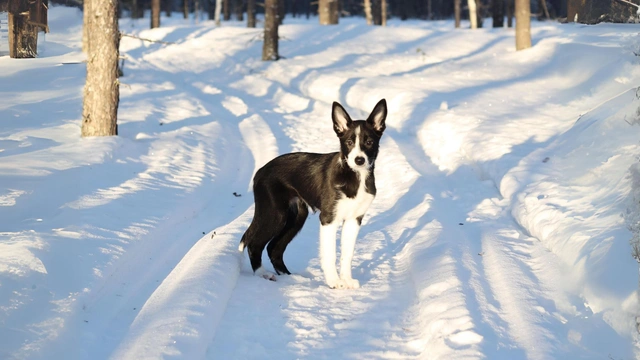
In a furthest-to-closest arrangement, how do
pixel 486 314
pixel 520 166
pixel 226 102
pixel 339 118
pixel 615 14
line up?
pixel 226 102, pixel 520 166, pixel 615 14, pixel 339 118, pixel 486 314

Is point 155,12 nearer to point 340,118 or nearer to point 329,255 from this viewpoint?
point 340,118

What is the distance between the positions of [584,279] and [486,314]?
1.25 metres

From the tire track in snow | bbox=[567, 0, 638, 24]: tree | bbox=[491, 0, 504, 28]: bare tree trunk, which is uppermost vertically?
bbox=[491, 0, 504, 28]: bare tree trunk

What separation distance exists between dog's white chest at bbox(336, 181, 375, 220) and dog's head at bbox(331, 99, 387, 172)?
0.79ft

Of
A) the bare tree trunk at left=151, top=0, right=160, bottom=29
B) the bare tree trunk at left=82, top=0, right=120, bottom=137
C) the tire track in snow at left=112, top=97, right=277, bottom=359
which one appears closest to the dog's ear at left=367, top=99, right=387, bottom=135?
the tire track in snow at left=112, top=97, right=277, bottom=359

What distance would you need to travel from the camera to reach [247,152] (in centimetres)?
1253

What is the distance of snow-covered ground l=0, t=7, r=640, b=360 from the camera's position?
497 cm

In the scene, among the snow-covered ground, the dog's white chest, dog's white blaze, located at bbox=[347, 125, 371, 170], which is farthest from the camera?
the dog's white chest

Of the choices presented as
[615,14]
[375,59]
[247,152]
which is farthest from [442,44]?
[615,14]

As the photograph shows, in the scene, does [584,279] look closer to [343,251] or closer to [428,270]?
[428,270]

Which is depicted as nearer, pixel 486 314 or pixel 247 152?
pixel 486 314

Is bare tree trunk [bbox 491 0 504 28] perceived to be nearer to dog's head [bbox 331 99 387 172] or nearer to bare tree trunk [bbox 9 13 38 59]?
bare tree trunk [bbox 9 13 38 59]

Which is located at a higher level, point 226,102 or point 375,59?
point 375,59

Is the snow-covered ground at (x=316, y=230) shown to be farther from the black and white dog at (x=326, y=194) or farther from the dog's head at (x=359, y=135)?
the dog's head at (x=359, y=135)
